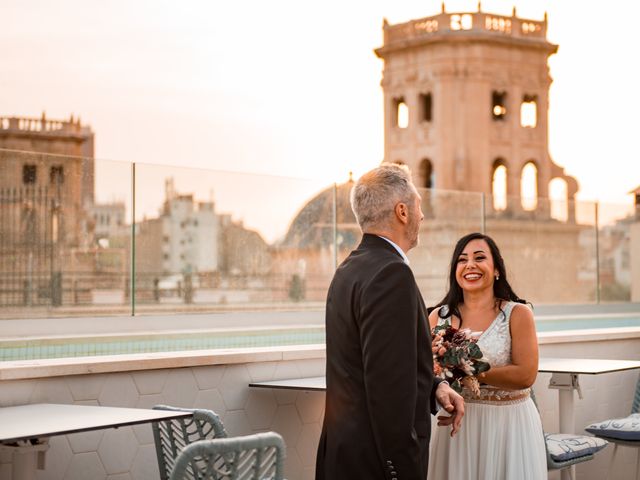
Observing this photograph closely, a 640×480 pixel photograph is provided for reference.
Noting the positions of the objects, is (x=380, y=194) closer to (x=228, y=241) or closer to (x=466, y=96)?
(x=228, y=241)

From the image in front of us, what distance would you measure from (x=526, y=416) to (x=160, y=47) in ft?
94.9

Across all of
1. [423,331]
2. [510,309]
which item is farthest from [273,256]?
[423,331]

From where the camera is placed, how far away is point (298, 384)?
18.6ft

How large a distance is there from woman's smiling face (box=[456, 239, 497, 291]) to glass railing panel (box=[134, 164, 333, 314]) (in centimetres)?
722

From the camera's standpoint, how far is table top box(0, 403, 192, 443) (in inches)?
150

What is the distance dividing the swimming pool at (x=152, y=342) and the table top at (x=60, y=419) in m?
5.23

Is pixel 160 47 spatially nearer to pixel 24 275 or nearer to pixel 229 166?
pixel 229 166

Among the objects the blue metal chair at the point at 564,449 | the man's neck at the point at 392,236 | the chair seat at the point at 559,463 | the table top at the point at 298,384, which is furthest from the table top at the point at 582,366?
the man's neck at the point at 392,236

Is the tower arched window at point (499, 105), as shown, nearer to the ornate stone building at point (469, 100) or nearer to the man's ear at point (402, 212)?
the ornate stone building at point (469, 100)

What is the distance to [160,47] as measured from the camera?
32.7m

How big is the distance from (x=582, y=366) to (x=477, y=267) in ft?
6.62

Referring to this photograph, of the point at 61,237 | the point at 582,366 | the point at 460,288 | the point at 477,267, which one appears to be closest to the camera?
the point at 477,267

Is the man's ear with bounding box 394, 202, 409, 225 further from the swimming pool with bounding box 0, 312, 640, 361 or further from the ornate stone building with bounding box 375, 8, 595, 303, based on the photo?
the ornate stone building with bounding box 375, 8, 595, 303

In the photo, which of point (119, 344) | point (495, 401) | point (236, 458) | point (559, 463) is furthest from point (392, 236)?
point (119, 344)
